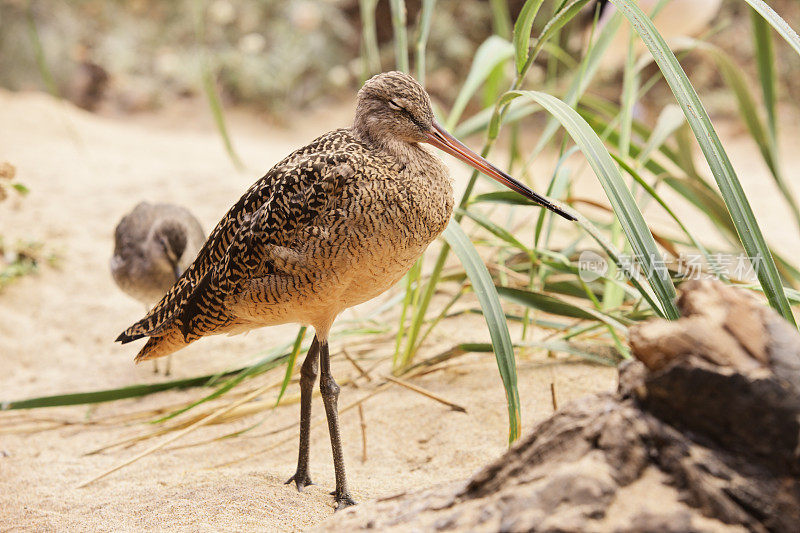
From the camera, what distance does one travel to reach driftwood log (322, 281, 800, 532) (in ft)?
4.03

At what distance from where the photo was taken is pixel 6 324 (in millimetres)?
3984

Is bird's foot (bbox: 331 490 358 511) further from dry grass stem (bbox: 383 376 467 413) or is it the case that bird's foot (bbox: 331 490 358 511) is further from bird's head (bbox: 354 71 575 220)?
bird's head (bbox: 354 71 575 220)

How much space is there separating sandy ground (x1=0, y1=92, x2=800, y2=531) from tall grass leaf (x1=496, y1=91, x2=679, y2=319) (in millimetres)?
1032

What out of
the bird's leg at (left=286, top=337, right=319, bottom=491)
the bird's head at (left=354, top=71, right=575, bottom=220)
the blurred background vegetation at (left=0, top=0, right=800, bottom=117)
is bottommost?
the bird's leg at (left=286, top=337, right=319, bottom=491)

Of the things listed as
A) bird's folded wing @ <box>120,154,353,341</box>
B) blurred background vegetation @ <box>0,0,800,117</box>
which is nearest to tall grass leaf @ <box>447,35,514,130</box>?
bird's folded wing @ <box>120,154,353,341</box>

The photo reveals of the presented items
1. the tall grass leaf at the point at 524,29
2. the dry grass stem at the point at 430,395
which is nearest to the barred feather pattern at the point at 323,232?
the tall grass leaf at the point at 524,29

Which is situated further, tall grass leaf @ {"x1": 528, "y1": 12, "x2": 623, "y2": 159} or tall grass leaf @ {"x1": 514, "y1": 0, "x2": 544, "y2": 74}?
tall grass leaf @ {"x1": 528, "y1": 12, "x2": 623, "y2": 159}

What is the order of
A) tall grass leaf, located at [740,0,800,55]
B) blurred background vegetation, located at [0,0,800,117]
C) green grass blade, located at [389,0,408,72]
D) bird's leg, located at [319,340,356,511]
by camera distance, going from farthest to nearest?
blurred background vegetation, located at [0,0,800,117]
green grass blade, located at [389,0,408,72]
bird's leg, located at [319,340,356,511]
tall grass leaf, located at [740,0,800,55]

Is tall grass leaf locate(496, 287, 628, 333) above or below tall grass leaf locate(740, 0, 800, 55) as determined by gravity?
below

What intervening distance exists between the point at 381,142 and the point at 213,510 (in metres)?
1.19

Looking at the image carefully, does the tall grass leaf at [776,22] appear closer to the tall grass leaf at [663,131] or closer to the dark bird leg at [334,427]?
the tall grass leaf at [663,131]

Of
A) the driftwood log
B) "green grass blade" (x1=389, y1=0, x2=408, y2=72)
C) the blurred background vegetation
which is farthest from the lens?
the blurred background vegetation

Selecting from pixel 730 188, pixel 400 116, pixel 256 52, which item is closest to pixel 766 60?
pixel 730 188

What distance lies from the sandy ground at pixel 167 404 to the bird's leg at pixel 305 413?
47 millimetres
